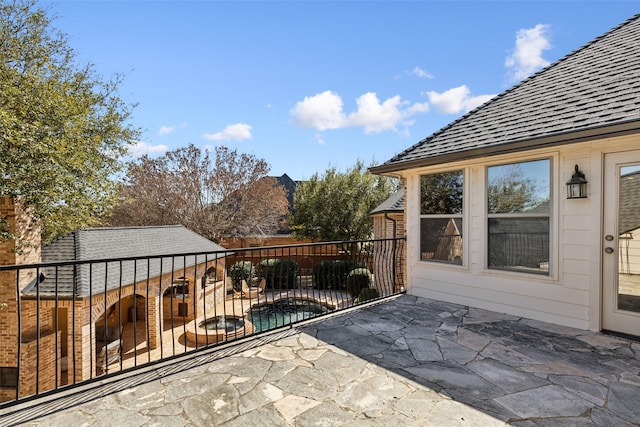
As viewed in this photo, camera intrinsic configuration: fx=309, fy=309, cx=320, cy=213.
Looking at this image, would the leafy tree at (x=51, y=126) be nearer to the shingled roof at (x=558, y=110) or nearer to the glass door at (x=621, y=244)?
the shingled roof at (x=558, y=110)

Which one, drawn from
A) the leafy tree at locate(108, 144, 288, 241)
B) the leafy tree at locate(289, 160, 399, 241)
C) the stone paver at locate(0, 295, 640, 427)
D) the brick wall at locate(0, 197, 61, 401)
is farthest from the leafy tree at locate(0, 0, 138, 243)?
the leafy tree at locate(289, 160, 399, 241)

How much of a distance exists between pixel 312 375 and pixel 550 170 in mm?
3563

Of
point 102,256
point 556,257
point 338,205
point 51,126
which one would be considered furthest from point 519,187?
point 338,205

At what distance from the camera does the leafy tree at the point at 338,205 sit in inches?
639

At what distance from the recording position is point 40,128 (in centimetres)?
595

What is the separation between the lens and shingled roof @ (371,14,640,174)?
3.25m

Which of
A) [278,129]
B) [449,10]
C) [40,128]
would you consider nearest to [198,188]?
[278,129]

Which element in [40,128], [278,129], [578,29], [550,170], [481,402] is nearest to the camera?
[481,402]

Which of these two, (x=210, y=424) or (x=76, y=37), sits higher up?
(x=76, y=37)

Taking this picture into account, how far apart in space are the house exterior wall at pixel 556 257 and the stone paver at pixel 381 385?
1.28 ft

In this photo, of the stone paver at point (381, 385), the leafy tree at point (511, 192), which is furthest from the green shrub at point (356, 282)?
the stone paver at point (381, 385)

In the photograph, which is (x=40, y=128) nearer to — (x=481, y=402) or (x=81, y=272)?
(x=81, y=272)

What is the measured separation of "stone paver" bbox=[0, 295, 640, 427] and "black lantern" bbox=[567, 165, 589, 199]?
150 cm

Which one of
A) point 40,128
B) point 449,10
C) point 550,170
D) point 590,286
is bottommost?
point 590,286
